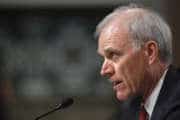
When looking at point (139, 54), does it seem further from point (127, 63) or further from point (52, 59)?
point (52, 59)

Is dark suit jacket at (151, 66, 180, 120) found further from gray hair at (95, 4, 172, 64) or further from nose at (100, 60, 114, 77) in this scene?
nose at (100, 60, 114, 77)

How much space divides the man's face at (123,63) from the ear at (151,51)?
0.7 inches

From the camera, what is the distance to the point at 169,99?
2236mm

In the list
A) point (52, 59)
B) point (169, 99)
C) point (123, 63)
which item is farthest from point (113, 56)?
point (52, 59)

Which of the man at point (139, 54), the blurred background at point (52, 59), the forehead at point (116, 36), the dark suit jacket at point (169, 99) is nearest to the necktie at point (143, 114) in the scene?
the man at point (139, 54)

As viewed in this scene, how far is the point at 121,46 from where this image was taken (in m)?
2.38

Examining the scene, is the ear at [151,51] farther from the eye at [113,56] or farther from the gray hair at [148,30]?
the eye at [113,56]

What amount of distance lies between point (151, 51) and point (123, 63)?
12 cm

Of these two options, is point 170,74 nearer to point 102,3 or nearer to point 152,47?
point 152,47

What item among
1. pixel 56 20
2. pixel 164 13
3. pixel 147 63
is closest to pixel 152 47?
pixel 147 63

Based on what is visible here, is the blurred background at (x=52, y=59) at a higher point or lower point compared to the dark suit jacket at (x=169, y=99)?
lower

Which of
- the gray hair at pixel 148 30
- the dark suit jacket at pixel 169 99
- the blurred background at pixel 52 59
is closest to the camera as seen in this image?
the dark suit jacket at pixel 169 99

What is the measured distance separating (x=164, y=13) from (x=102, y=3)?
585 mm

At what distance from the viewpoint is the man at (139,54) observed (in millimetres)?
2338
